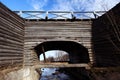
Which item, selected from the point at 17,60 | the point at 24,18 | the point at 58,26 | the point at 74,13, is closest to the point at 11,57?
the point at 17,60

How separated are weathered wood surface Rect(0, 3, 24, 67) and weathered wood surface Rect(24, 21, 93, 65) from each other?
2.84ft

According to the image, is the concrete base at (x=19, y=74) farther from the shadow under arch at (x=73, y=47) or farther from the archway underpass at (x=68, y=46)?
the shadow under arch at (x=73, y=47)

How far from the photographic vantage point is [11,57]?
11.0 meters

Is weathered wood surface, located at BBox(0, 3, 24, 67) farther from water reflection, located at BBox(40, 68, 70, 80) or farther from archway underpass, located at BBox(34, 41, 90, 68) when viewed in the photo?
water reflection, located at BBox(40, 68, 70, 80)

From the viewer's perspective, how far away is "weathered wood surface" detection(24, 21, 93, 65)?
556 inches

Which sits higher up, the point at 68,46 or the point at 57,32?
the point at 57,32

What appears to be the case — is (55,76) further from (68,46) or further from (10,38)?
(10,38)

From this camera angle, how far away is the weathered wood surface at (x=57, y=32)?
46.3 feet

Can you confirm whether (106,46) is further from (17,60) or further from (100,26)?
(17,60)

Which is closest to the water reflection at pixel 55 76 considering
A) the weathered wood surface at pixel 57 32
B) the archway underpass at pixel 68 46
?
the archway underpass at pixel 68 46

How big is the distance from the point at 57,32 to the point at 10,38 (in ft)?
15.4

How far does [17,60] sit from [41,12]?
190 inches

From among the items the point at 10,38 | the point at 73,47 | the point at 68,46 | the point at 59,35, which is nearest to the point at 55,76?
the point at 68,46

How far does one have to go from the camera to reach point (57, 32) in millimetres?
14367
